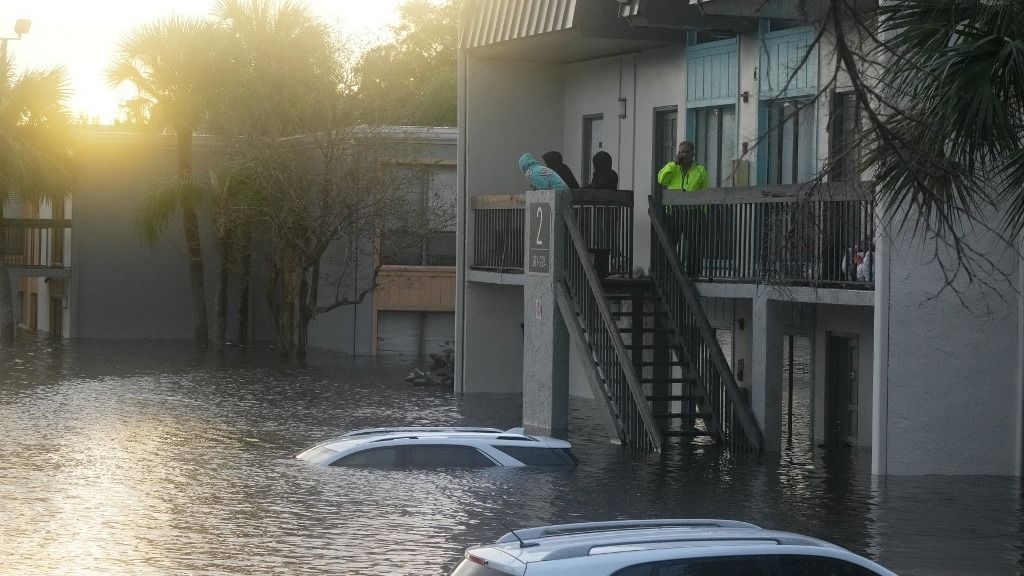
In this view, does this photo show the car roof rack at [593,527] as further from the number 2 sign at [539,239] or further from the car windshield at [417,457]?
the number 2 sign at [539,239]

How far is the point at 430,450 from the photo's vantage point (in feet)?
64.0

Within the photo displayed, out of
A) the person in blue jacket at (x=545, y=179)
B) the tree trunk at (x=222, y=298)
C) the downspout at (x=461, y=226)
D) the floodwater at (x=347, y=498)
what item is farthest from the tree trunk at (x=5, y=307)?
the person in blue jacket at (x=545, y=179)

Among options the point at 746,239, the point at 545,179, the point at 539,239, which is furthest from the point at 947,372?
the point at 545,179

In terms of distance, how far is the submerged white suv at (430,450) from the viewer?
19.5 m

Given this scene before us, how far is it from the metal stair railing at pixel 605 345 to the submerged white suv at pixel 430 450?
3.13 m

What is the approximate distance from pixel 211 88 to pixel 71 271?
7724 mm

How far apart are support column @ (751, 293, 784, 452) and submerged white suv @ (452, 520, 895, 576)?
14.8 meters

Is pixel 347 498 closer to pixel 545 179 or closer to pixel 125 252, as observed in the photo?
pixel 545 179

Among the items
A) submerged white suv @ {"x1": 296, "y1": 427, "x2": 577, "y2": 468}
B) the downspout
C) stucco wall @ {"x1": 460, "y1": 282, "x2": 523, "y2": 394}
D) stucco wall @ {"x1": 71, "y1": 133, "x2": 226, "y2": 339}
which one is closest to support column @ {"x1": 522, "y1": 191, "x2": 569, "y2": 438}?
submerged white suv @ {"x1": 296, "y1": 427, "x2": 577, "y2": 468}

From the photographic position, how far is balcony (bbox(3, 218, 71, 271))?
46062 millimetres

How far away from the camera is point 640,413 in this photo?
903 inches

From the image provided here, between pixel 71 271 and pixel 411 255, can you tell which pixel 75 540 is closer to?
pixel 411 255

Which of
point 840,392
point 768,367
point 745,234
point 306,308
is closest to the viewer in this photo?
point 768,367

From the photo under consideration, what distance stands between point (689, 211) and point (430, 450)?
684 centimetres
